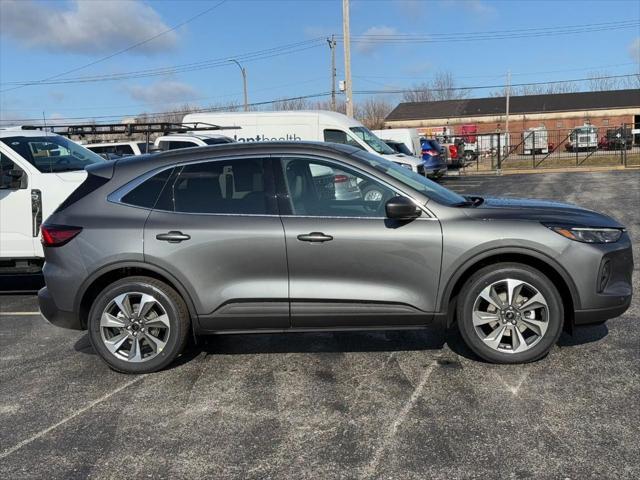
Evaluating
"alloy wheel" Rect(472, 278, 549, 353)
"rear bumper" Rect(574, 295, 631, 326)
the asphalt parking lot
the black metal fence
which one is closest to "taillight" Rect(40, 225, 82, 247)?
the asphalt parking lot

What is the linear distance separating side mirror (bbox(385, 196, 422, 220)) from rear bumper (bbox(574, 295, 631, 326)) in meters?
1.40

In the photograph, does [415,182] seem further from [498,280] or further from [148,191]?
[148,191]

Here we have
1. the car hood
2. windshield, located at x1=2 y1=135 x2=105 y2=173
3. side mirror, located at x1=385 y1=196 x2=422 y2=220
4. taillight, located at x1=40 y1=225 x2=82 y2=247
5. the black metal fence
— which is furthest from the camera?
the black metal fence

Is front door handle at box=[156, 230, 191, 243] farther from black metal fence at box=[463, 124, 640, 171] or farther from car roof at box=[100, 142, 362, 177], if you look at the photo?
black metal fence at box=[463, 124, 640, 171]

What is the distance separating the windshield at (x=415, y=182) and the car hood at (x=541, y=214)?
0.69ft

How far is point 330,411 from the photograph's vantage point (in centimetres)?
387

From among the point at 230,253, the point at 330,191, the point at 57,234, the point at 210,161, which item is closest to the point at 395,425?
the point at 230,253

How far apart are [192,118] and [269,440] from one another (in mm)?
17326

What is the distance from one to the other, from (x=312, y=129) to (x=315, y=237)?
12935mm

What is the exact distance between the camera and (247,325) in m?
4.48

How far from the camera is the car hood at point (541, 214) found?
4383 mm

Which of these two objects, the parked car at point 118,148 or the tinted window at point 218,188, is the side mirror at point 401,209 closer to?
the tinted window at point 218,188

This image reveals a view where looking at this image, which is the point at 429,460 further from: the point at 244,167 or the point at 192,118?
the point at 192,118

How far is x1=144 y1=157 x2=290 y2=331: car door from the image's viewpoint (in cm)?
440
